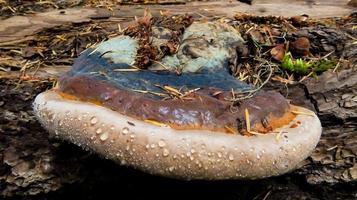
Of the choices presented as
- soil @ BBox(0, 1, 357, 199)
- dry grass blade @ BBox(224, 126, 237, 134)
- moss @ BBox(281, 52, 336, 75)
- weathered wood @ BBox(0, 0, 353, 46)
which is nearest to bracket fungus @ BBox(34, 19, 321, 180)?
dry grass blade @ BBox(224, 126, 237, 134)

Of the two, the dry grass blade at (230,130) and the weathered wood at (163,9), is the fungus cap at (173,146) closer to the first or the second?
the dry grass blade at (230,130)

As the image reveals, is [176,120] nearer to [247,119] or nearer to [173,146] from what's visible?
[173,146]

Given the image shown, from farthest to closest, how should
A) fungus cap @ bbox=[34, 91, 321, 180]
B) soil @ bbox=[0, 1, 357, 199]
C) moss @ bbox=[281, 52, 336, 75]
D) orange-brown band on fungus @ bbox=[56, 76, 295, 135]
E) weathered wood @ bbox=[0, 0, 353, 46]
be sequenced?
weathered wood @ bbox=[0, 0, 353, 46] → moss @ bbox=[281, 52, 336, 75] → soil @ bbox=[0, 1, 357, 199] → orange-brown band on fungus @ bbox=[56, 76, 295, 135] → fungus cap @ bbox=[34, 91, 321, 180]

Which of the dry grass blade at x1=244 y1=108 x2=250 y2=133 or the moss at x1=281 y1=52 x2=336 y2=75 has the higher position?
the dry grass blade at x1=244 y1=108 x2=250 y2=133

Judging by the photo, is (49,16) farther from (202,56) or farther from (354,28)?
(354,28)

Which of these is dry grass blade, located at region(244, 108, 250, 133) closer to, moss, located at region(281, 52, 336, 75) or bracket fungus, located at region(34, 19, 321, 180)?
bracket fungus, located at region(34, 19, 321, 180)

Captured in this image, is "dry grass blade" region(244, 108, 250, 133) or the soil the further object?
the soil

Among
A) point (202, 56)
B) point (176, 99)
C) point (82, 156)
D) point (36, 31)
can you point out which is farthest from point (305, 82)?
point (36, 31)
